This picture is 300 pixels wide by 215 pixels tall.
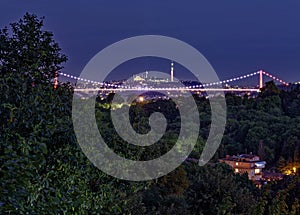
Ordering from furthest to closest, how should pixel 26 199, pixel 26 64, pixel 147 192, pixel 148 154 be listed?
pixel 147 192 < pixel 148 154 < pixel 26 64 < pixel 26 199

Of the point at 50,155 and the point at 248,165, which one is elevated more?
the point at 50,155

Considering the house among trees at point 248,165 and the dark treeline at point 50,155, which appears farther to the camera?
the house among trees at point 248,165

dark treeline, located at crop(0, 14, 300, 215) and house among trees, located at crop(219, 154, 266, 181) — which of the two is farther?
house among trees, located at crop(219, 154, 266, 181)

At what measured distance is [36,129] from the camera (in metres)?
2.32

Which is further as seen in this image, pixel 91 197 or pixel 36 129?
pixel 91 197

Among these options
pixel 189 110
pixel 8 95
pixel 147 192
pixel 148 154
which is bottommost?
pixel 147 192

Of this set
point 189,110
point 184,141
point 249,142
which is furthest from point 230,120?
point 184,141

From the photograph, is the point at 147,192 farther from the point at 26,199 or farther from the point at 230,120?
the point at 230,120

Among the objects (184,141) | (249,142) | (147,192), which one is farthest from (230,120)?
(147,192)

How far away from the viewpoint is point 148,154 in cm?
394

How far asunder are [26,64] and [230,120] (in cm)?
1833

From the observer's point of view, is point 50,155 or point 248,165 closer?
point 50,155

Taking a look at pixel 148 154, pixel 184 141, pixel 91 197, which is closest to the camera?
pixel 91 197

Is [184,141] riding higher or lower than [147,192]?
higher
